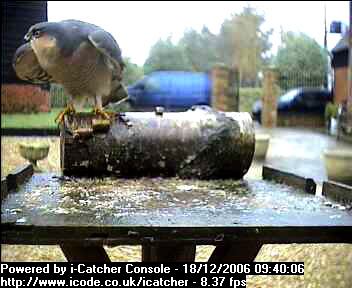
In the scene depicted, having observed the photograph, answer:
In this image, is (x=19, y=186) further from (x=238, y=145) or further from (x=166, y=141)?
(x=238, y=145)

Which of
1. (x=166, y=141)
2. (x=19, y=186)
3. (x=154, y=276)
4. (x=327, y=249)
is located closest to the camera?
(x=154, y=276)

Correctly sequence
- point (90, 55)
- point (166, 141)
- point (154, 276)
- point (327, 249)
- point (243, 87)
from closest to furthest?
point (154, 276) < point (327, 249) < point (90, 55) < point (166, 141) < point (243, 87)

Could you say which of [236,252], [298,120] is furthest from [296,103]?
[236,252]

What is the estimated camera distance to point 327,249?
0.97m

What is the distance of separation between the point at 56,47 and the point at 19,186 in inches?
13.5

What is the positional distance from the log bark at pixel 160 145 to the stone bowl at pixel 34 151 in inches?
3.3

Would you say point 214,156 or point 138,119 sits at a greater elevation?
point 138,119

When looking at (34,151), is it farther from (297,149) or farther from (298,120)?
(297,149)

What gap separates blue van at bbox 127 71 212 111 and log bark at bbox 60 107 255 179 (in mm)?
286

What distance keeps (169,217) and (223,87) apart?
7.94 ft

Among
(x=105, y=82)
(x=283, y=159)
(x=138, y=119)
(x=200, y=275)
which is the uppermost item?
(x=105, y=82)

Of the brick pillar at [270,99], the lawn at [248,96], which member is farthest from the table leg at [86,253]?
the brick pillar at [270,99]

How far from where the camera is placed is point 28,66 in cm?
113

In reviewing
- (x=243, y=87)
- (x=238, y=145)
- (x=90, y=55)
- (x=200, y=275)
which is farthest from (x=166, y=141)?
(x=243, y=87)
